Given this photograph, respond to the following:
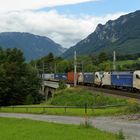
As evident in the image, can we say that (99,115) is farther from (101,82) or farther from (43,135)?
(101,82)

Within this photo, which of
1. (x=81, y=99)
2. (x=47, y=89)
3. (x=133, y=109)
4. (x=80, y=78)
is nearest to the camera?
(x=133, y=109)

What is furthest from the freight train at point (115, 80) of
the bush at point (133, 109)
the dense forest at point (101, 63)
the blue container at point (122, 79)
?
the bush at point (133, 109)

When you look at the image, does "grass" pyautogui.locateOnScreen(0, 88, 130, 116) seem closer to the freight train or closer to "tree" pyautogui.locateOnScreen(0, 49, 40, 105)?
the freight train

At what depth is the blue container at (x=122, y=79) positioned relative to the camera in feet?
237

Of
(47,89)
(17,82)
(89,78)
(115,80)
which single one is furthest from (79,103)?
(47,89)

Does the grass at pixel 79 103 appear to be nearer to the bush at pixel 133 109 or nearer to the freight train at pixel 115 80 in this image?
the bush at pixel 133 109

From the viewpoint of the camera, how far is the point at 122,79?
76.4 m

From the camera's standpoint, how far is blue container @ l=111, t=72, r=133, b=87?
2840 inches

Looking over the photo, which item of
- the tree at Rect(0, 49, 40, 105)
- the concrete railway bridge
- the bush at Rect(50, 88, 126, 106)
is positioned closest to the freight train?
the bush at Rect(50, 88, 126, 106)

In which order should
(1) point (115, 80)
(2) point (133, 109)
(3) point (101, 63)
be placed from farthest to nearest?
(3) point (101, 63) → (1) point (115, 80) → (2) point (133, 109)

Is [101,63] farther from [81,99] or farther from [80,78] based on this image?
[81,99]

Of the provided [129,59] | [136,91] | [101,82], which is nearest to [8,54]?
[129,59]

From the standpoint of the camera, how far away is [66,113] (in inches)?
1916

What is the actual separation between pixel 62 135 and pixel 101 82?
67.5 metres
